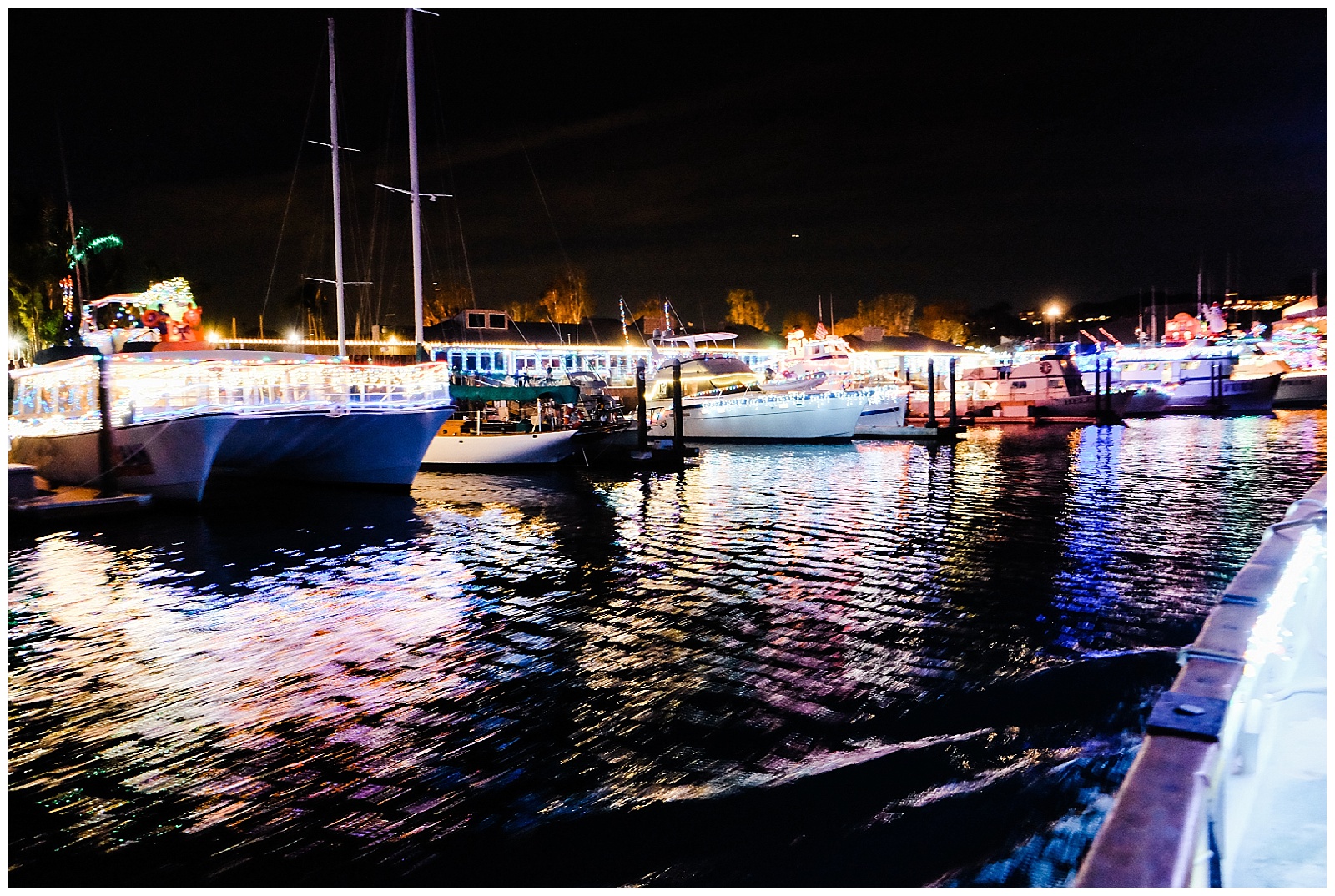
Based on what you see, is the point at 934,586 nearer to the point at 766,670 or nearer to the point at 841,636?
the point at 841,636

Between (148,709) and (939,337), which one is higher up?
(939,337)

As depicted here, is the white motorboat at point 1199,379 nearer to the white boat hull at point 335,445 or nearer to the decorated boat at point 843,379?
the decorated boat at point 843,379

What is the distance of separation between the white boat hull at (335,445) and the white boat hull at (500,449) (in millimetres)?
5250

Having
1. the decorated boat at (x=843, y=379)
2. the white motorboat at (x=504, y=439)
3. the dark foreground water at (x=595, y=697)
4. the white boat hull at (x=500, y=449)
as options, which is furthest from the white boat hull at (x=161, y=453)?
the decorated boat at (x=843, y=379)

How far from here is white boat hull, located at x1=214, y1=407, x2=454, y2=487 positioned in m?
20.8

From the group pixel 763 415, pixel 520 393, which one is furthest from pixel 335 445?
pixel 763 415

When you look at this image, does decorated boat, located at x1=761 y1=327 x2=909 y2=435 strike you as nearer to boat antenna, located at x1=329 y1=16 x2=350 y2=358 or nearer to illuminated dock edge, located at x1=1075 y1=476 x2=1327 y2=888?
boat antenna, located at x1=329 y1=16 x2=350 y2=358

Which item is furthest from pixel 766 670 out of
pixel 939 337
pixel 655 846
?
pixel 939 337

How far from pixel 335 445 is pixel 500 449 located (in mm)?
7455

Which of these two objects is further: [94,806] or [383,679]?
[383,679]

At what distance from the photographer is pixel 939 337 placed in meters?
127

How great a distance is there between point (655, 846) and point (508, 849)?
2.99ft

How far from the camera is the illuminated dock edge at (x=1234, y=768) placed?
2865 mm

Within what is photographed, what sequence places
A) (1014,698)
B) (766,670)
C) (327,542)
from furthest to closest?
(327,542), (766,670), (1014,698)
